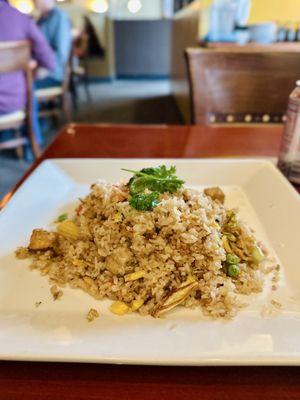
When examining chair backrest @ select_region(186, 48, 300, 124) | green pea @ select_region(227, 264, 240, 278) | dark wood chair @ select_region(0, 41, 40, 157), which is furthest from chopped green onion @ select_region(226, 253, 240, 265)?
dark wood chair @ select_region(0, 41, 40, 157)

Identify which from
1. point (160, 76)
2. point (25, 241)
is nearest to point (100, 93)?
point (160, 76)

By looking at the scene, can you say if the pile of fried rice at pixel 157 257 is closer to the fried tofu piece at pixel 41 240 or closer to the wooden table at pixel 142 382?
the fried tofu piece at pixel 41 240

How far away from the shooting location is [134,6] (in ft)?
27.0

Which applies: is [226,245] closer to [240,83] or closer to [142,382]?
[142,382]

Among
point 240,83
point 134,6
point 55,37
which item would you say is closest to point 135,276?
point 240,83

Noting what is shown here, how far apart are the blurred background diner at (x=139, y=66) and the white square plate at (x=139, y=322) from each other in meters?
0.57

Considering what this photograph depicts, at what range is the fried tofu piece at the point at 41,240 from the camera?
0.74 m

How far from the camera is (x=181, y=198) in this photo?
789 millimetres

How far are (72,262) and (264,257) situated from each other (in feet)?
1.24

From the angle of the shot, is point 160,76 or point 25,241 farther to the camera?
point 160,76

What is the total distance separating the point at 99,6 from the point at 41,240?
797cm

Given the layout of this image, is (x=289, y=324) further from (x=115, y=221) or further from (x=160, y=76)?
(x=160, y=76)

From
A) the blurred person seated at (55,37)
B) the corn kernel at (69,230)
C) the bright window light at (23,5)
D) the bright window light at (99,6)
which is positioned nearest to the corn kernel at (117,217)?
the corn kernel at (69,230)

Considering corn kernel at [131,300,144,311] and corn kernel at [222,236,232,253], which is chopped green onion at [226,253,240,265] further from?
corn kernel at [131,300,144,311]
